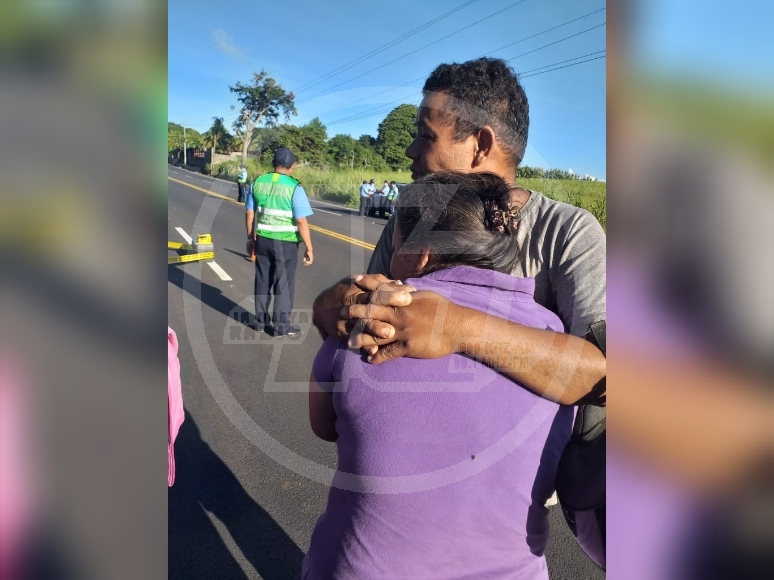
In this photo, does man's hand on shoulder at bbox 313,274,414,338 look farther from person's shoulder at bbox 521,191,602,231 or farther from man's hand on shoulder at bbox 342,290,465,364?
person's shoulder at bbox 521,191,602,231

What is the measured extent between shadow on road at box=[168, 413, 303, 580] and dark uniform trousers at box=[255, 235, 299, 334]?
223 centimetres

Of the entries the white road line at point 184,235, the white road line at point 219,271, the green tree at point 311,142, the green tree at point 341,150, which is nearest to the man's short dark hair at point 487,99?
the white road line at point 219,271

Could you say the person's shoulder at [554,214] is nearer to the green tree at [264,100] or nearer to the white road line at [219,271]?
the green tree at [264,100]

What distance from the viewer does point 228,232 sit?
12750mm

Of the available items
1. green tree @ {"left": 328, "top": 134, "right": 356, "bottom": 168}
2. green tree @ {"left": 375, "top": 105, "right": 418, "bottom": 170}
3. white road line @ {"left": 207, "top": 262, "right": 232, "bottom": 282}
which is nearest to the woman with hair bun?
green tree @ {"left": 375, "top": 105, "right": 418, "bottom": 170}

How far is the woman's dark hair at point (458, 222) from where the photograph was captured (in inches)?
40.1

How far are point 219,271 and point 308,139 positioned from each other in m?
2.82

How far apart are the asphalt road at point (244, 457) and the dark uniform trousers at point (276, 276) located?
0.84 ft

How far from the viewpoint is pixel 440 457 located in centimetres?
90

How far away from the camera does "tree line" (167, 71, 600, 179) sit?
2.15 metres
